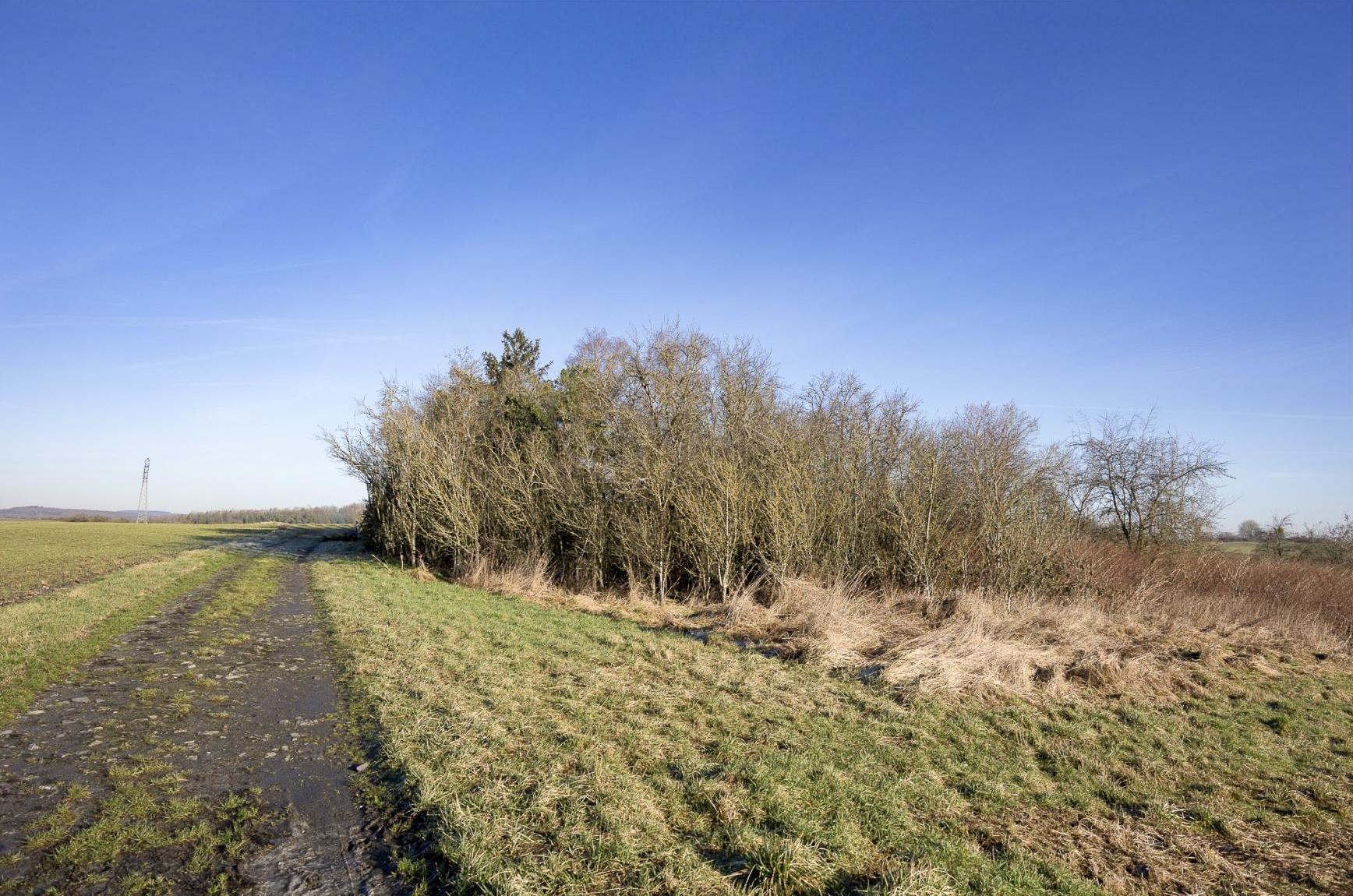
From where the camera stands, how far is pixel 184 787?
4.69 metres

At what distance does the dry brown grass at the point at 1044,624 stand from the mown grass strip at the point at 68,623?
300 inches

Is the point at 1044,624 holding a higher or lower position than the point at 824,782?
higher

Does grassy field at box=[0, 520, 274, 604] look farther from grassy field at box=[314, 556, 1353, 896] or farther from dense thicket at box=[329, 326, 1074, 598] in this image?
grassy field at box=[314, 556, 1353, 896]

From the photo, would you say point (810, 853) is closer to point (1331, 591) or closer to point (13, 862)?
point (13, 862)

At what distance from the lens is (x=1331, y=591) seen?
55.0 feet

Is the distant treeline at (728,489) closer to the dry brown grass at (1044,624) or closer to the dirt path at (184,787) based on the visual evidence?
the dry brown grass at (1044,624)

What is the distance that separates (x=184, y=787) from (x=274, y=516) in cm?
10754

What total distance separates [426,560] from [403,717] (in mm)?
18371

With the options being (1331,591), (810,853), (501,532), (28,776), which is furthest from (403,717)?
(1331,591)

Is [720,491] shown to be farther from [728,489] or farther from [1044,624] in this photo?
[1044,624]

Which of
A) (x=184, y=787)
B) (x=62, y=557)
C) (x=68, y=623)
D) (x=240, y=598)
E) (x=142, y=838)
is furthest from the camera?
(x=62, y=557)

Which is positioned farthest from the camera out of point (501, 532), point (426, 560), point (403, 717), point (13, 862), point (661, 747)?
point (426, 560)

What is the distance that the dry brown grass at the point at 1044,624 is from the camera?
8.27 meters

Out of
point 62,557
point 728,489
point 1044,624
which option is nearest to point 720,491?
point 728,489
